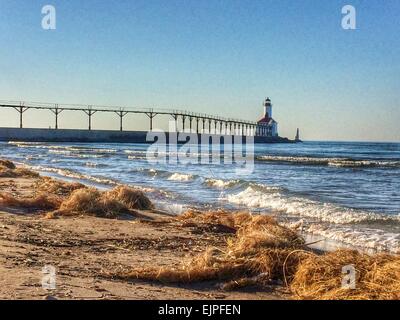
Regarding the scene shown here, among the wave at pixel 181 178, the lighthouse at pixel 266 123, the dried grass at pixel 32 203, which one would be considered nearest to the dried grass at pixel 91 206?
the dried grass at pixel 32 203

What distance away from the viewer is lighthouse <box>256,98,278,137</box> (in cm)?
14412

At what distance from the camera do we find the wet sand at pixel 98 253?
4.97m

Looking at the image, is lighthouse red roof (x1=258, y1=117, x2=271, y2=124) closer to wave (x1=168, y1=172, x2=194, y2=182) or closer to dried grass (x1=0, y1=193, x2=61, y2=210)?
wave (x1=168, y1=172, x2=194, y2=182)

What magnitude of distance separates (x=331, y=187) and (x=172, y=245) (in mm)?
11396

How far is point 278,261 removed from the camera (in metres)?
5.93

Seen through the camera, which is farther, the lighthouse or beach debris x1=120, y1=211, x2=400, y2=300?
the lighthouse

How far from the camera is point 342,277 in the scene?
203 inches

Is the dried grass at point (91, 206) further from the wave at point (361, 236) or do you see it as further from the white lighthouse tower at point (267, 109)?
the white lighthouse tower at point (267, 109)

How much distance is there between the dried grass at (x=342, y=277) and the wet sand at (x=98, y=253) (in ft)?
0.95

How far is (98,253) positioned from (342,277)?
334 centimetres

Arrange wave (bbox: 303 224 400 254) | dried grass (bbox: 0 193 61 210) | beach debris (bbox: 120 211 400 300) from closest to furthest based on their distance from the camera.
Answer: beach debris (bbox: 120 211 400 300) → wave (bbox: 303 224 400 254) → dried grass (bbox: 0 193 61 210)

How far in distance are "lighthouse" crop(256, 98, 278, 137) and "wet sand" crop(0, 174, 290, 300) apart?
13541 centimetres

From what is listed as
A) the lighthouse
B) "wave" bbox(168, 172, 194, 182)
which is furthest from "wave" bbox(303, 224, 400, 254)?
the lighthouse
